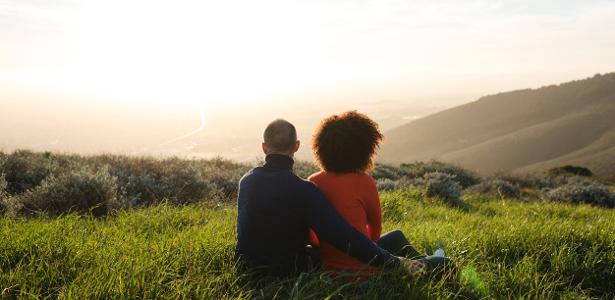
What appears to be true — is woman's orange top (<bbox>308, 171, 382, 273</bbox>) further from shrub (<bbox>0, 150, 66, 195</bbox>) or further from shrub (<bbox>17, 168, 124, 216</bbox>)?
shrub (<bbox>0, 150, 66, 195</bbox>)

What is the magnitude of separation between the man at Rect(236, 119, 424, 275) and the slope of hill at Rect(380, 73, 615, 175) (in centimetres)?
8195

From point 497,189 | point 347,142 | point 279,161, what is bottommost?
point 497,189

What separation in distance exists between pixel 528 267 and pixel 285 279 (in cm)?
242

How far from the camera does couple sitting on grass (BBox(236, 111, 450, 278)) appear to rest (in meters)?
3.88

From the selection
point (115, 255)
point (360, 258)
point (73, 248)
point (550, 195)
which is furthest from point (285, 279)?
point (550, 195)

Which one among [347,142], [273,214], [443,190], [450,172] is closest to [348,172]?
[347,142]

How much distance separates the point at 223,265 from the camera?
166 inches

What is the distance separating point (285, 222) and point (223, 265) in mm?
719

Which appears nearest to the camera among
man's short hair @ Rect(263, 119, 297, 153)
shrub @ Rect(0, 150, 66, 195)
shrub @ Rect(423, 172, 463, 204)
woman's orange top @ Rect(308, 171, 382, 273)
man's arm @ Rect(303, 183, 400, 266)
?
man's arm @ Rect(303, 183, 400, 266)

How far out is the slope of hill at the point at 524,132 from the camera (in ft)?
353

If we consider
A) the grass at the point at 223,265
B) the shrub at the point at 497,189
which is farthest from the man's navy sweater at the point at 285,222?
the shrub at the point at 497,189

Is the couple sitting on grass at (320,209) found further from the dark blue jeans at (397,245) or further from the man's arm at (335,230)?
the dark blue jeans at (397,245)

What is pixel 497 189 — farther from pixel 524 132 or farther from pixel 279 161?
pixel 524 132

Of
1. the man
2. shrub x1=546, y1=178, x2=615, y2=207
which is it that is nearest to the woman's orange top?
the man
